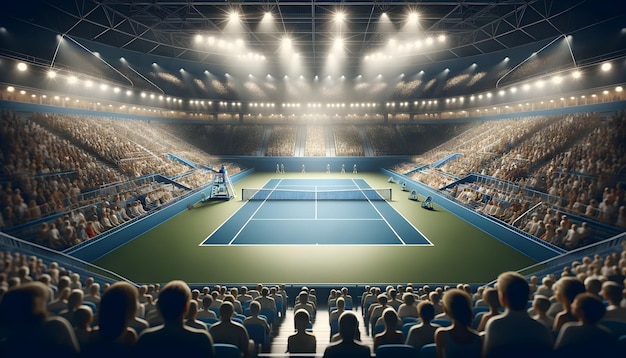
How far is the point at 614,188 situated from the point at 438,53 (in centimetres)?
3660

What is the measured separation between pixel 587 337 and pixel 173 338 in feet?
11.9

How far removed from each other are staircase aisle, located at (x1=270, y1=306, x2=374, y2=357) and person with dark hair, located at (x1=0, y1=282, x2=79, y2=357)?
3.68 meters

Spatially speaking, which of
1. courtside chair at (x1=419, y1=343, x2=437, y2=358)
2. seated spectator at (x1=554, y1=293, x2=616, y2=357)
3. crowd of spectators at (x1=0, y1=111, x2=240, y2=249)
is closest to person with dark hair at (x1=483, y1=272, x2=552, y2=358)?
seated spectator at (x1=554, y1=293, x2=616, y2=357)

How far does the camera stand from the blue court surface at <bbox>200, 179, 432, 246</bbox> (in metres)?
14.7

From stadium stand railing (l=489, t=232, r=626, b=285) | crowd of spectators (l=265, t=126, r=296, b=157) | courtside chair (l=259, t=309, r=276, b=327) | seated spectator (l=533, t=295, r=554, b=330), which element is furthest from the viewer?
crowd of spectators (l=265, t=126, r=296, b=157)

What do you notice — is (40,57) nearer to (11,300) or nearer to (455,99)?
(11,300)

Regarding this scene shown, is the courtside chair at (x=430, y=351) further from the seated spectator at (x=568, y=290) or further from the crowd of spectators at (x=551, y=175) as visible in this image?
the crowd of spectators at (x=551, y=175)

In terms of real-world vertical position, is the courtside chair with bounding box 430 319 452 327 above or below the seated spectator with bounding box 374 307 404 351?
below

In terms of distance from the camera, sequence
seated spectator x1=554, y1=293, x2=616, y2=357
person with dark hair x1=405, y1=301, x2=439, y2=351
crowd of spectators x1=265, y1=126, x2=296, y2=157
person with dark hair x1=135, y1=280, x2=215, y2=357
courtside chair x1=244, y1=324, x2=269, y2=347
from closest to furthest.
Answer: person with dark hair x1=135, y1=280, x2=215, y2=357, seated spectator x1=554, y1=293, x2=616, y2=357, person with dark hair x1=405, y1=301, x2=439, y2=351, courtside chair x1=244, y1=324, x2=269, y2=347, crowd of spectators x1=265, y1=126, x2=296, y2=157

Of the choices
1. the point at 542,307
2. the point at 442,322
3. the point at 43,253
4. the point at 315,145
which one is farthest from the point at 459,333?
the point at 315,145

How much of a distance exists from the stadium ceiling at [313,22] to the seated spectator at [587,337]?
2924 cm

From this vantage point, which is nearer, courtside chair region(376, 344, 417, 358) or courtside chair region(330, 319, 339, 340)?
courtside chair region(376, 344, 417, 358)

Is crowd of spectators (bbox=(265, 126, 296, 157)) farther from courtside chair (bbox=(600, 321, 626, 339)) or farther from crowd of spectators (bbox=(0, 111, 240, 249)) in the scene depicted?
courtside chair (bbox=(600, 321, 626, 339))

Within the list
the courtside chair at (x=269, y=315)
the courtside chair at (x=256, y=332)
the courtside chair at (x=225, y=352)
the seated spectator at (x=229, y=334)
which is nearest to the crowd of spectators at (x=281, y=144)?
the courtside chair at (x=269, y=315)
